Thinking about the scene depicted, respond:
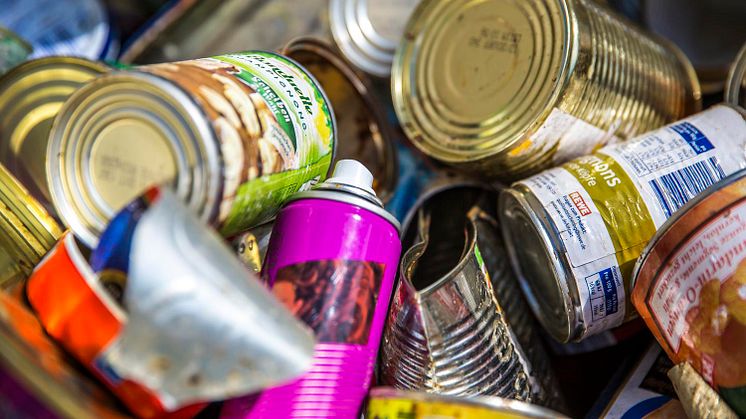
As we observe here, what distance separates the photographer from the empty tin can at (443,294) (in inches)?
41.7

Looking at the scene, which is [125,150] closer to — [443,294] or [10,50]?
[443,294]

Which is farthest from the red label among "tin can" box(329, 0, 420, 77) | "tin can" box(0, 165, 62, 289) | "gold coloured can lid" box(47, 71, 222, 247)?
"tin can" box(0, 165, 62, 289)

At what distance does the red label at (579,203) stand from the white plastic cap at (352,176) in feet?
1.10

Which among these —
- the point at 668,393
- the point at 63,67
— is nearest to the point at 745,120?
the point at 668,393

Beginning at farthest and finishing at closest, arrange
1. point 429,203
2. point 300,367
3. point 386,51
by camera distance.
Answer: point 386,51
point 429,203
point 300,367

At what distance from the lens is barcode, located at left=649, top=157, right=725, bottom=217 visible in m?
1.14

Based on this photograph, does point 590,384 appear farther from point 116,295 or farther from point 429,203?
point 116,295

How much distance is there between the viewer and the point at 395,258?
1090 millimetres

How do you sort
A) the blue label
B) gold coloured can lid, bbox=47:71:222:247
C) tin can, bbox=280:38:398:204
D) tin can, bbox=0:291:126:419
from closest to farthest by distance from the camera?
tin can, bbox=0:291:126:419 → gold coloured can lid, bbox=47:71:222:247 → the blue label → tin can, bbox=280:38:398:204

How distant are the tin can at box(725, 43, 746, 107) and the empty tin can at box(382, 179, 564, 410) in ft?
1.59

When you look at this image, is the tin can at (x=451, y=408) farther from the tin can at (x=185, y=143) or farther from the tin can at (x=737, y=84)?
the tin can at (x=737, y=84)

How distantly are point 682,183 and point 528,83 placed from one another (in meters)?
0.32

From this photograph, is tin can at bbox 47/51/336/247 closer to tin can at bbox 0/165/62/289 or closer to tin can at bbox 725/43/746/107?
tin can at bbox 0/165/62/289

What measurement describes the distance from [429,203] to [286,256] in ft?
1.78
